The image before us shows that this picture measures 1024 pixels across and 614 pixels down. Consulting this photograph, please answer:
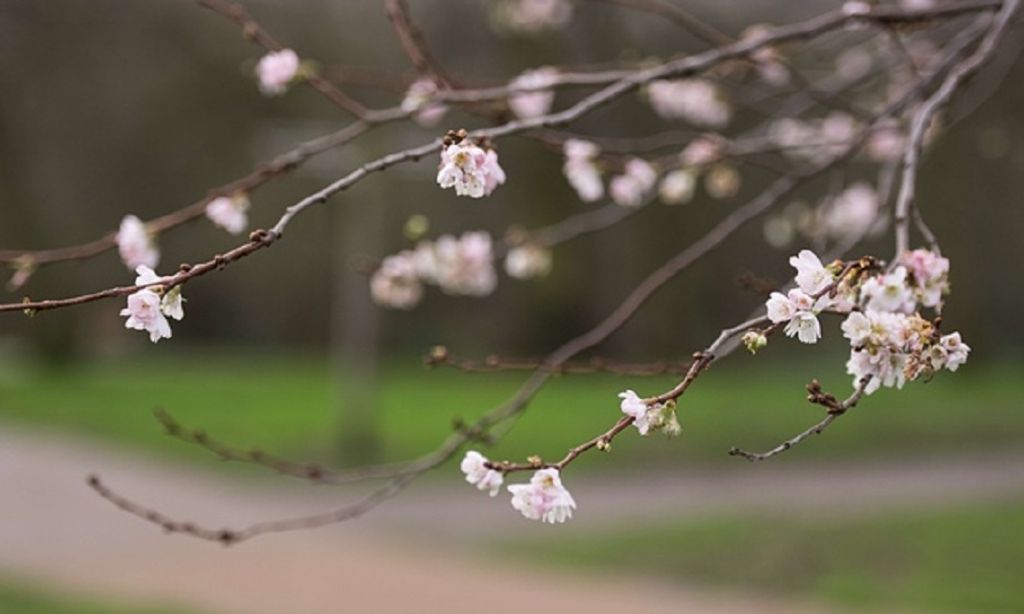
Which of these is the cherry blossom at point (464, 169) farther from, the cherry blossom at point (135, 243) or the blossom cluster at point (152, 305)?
the cherry blossom at point (135, 243)

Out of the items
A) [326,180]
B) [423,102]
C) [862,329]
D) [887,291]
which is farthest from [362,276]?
[862,329]

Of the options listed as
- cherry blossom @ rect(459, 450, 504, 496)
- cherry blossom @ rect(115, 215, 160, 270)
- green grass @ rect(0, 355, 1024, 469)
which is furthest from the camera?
green grass @ rect(0, 355, 1024, 469)

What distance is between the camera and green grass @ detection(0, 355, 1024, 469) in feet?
42.2

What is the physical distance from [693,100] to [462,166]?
2.74 meters

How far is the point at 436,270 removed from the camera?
144 inches

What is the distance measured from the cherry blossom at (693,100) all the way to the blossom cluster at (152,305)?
8.80ft

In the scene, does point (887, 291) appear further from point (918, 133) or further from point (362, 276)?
point (362, 276)

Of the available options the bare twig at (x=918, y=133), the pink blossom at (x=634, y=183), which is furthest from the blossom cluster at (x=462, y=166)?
the pink blossom at (x=634, y=183)

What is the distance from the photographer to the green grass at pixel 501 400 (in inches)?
507

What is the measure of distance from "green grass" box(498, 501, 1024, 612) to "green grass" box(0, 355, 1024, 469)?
7.60 ft

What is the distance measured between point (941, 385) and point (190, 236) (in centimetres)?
1148

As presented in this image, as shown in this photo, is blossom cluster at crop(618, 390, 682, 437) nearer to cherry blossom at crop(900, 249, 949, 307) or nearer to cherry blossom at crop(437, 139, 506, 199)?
cherry blossom at crop(437, 139, 506, 199)

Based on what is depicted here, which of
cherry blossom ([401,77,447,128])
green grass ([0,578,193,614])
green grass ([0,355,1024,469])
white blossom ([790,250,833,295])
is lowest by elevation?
white blossom ([790,250,833,295])

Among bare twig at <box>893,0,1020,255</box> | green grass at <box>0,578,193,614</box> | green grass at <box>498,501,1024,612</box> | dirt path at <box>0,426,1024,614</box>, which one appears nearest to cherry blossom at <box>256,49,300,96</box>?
bare twig at <box>893,0,1020,255</box>
